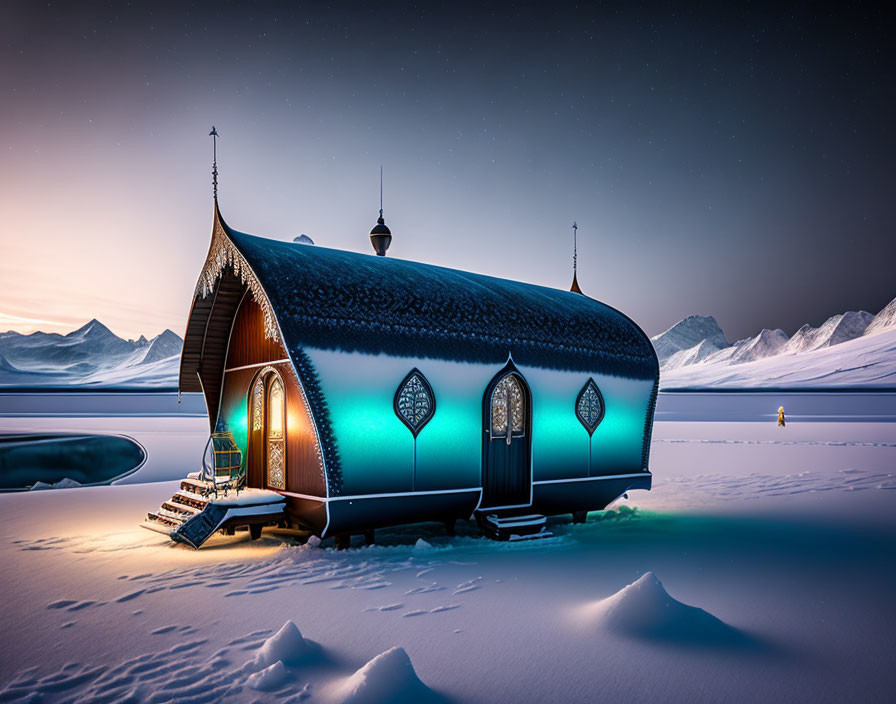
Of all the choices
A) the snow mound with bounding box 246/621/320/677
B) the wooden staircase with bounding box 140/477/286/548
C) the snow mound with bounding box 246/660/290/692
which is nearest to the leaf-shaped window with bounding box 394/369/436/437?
the wooden staircase with bounding box 140/477/286/548

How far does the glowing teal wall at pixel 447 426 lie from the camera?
10008 mm

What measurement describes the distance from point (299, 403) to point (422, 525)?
11.9 ft

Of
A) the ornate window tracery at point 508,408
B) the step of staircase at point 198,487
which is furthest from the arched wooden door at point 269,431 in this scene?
the ornate window tracery at point 508,408

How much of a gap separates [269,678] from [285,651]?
47cm

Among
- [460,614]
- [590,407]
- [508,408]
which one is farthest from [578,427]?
[460,614]

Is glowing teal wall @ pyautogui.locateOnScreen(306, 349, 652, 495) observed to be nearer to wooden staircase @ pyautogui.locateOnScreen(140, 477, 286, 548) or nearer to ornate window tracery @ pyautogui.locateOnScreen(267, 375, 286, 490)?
wooden staircase @ pyautogui.locateOnScreen(140, 477, 286, 548)

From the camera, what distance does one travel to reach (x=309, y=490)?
33.9ft

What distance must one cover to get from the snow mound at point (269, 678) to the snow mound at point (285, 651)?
0.46 ft

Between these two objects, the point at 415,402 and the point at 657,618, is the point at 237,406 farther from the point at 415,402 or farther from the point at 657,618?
the point at 657,618

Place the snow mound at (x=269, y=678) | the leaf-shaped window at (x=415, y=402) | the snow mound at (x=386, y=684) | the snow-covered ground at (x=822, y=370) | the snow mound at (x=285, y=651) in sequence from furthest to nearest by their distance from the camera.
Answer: the snow-covered ground at (x=822, y=370) < the leaf-shaped window at (x=415, y=402) < the snow mound at (x=285, y=651) < the snow mound at (x=269, y=678) < the snow mound at (x=386, y=684)

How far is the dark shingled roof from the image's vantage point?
9922 millimetres

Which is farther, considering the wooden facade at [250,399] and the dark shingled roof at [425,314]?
the wooden facade at [250,399]

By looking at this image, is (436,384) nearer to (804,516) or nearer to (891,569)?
(891,569)

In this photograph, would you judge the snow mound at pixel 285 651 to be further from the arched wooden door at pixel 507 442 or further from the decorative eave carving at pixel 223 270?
the arched wooden door at pixel 507 442
